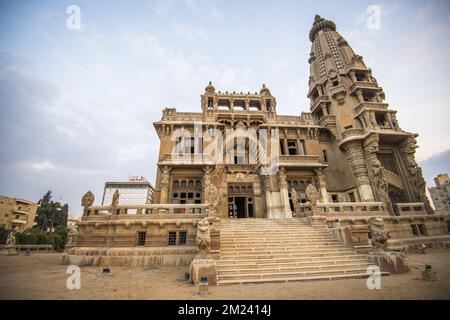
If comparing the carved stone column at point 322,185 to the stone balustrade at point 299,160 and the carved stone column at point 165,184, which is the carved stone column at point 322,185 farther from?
the carved stone column at point 165,184

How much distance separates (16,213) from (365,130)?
75.1 metres

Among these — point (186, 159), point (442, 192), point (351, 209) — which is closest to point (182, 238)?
point (186, 159)

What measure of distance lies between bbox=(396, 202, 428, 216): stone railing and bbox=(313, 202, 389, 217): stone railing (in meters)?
1.87

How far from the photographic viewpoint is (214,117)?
22.0 metres

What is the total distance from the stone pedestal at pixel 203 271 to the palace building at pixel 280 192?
0.18ft

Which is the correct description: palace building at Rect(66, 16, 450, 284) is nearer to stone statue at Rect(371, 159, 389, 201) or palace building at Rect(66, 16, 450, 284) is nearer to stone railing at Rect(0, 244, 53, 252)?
stone statue at Rect(371, 159, 389, 201)

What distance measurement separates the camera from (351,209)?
655 inches

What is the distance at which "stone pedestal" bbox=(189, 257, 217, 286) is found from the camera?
7.67 meters

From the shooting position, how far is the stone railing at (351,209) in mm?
15355

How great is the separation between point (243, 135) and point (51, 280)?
60.7 feet

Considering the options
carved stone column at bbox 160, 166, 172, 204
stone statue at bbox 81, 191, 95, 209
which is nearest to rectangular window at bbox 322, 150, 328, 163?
carved stone column at bbox 160, 166, 172, 204

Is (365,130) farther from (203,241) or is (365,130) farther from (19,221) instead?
(19,221)

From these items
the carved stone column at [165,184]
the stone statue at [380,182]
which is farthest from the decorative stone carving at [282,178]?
the carved stone column at [165,184]
